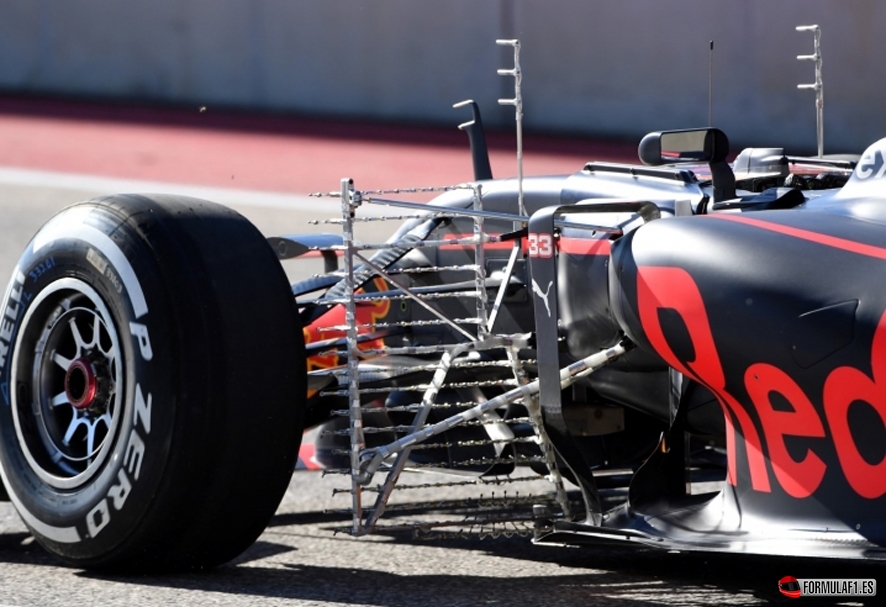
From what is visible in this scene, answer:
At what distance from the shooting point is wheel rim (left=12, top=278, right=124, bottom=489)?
4.46m

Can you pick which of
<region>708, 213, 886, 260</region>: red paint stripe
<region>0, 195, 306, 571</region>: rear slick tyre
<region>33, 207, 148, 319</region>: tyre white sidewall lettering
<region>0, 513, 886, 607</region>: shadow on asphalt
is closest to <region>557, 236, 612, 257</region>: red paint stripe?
<region>708, 213, 886, 260</region>: red paint stripe

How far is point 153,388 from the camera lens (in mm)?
4176

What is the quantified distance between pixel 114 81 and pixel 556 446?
61.0ft

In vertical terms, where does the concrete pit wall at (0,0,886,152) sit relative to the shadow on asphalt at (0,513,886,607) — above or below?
above

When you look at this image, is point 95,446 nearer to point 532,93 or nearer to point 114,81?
point 532,93

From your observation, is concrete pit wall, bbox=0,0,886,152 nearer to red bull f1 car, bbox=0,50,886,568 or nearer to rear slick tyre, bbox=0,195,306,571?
red bull f1 car, bbox=0,50,886,568

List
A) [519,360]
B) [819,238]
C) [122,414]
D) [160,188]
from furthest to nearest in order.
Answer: [160,188] → [519,360] → [122,414] → [819,238]

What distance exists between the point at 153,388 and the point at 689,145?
165 cm

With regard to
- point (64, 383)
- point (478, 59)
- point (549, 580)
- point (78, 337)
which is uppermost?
point (478, 59)

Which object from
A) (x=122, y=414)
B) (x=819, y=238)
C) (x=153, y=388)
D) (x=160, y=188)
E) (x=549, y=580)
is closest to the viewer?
(x=819, y=238)

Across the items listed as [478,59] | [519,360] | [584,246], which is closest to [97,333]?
[519,360]

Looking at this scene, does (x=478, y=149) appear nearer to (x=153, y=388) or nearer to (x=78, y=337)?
(x=78, y=337)

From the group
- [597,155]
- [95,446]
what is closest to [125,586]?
[95,446]

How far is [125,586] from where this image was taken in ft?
14.0
